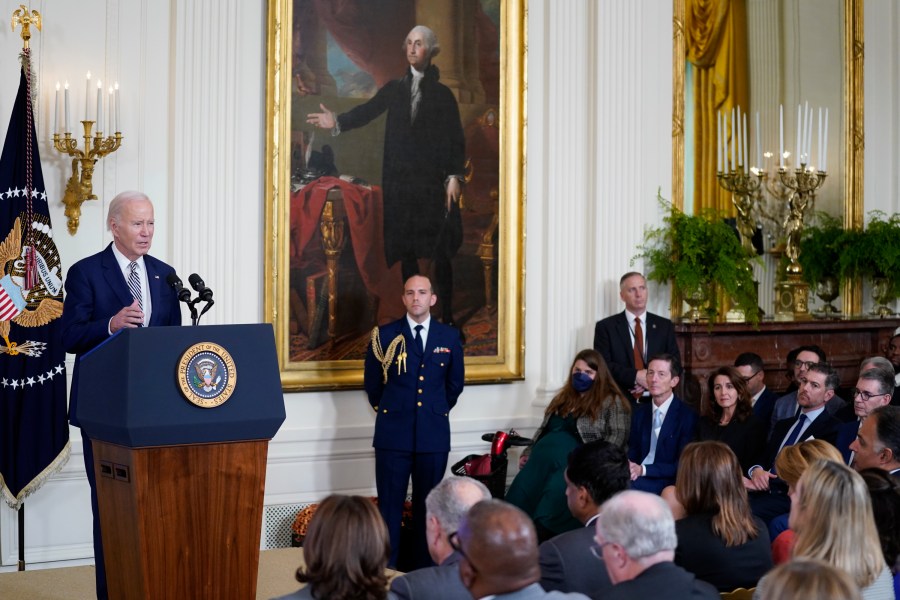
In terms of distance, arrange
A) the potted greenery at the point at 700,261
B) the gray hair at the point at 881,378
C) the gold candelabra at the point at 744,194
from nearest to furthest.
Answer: the gray hair at the point at 881,378, the potted greenery at the point at 700,261, the gold candelabra at the point at 744,194

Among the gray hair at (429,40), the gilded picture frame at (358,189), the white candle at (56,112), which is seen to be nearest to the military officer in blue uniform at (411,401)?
the gilded picture frame at (358,189)

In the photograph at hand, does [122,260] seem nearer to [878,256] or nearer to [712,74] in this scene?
[712,74]

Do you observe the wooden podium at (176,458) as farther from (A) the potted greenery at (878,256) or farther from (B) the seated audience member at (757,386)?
(A) the potted greenery at (878,256)

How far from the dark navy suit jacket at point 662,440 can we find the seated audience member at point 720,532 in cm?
231

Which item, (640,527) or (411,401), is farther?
Result: (411,401)

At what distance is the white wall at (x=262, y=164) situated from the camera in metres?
A: 6.45

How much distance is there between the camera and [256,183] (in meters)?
7.11

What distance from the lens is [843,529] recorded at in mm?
3090

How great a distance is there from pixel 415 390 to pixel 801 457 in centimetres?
316

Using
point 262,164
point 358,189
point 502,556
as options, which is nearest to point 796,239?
point 358,189

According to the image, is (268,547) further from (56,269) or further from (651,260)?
(651,260)

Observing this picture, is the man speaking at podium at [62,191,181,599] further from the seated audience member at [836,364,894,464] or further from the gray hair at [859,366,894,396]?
the gray hair at [859,366,894,396]

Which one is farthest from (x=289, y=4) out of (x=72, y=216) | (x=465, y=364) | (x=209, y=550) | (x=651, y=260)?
(x=209, y=550)

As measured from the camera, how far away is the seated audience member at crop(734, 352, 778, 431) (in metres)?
6.93
